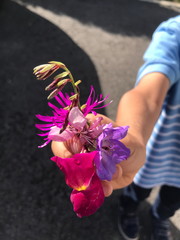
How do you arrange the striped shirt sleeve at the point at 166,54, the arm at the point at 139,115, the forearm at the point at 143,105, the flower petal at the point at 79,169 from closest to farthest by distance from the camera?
the flower petal at the point at 79,169
the arm at the point at 139,115
the forearm at the point at 143,105
the striped shirt sleeve at the point at 166,54

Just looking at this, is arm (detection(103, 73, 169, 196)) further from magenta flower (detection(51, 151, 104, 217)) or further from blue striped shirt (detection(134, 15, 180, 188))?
magenta flower (detection(51, 151, 104, 217))

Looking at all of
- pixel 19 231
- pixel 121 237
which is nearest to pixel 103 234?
pixel 121 237

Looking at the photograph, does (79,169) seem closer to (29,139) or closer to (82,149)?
(82,149)

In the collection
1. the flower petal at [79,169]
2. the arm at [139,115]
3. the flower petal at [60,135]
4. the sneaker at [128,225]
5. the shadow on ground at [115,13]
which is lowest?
the sneaker at [128,225]

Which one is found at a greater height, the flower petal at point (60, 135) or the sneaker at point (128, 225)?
the flower petal at point (60, 135)

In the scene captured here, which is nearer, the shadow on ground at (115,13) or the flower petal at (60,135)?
the flower petal at (60,135)

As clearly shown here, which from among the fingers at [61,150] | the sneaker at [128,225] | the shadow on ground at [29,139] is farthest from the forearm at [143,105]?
the shadow on ground at [29,139]

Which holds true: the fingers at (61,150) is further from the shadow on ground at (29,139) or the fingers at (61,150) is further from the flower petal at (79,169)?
the shadow on ground at (29,139)
